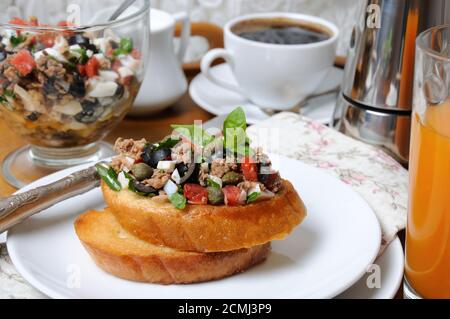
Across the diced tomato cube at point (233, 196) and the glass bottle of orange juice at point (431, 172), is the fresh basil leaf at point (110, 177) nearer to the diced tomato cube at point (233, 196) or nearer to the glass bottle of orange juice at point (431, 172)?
the diced tomato cube at point (233, 196)

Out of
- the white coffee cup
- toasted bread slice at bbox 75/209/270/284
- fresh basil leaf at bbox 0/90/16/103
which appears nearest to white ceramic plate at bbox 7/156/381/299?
toasted bread slice at bbox 75/209/270/284

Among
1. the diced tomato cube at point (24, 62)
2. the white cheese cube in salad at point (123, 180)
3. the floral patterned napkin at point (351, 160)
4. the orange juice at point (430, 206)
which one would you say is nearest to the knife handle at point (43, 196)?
the white cheese cube in salad at point (123, 180)

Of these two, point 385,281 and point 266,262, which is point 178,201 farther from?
point 385,281

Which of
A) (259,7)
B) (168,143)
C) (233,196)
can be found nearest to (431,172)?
(233,196)

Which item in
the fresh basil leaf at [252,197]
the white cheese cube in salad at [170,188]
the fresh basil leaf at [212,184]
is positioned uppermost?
the fresh basil leaf at [212,184]

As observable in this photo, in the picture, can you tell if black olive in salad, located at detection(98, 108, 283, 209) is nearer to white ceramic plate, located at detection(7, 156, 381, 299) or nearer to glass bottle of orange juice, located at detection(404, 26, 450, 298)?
white ceramic plate, located at detection(7, 156, 381, 299)

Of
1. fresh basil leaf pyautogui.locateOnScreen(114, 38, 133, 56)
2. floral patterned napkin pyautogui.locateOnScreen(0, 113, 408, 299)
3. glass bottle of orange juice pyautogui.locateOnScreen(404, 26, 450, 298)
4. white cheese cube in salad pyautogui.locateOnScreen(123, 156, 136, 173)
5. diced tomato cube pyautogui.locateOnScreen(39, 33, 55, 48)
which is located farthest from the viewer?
fresh basil leaf pyautogui.locateOnScreen(114, 38, 133, 56)

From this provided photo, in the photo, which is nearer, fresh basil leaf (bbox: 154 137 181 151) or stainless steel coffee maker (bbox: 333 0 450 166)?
fresh basil leaf (bbox: 154 137 181 151)
